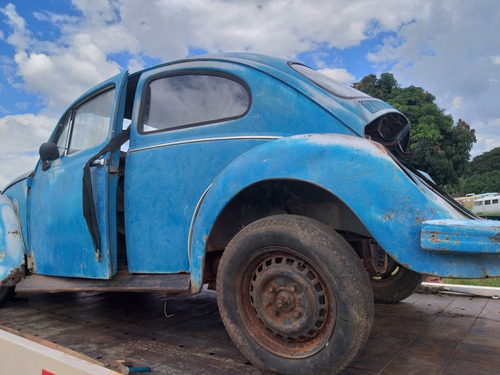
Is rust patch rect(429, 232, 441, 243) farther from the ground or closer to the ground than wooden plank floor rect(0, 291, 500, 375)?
farther from the ground

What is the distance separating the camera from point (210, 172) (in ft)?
8.16

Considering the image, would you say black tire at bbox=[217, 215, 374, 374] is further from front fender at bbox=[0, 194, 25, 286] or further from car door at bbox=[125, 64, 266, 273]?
front fender at bbox=[0, 194, 25, 286]

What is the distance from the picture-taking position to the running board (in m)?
2.45

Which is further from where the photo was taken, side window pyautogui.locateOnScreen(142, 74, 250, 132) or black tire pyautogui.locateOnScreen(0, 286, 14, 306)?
black tire pyautogui.locateOnScreen(0, 286, 14, 306)

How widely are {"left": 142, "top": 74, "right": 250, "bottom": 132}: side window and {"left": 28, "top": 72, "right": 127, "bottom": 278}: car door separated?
0.32 meters

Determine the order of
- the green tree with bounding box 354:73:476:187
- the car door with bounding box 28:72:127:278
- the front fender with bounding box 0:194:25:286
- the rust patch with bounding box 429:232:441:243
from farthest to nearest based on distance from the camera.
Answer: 1. the green tree with bounding box 354:73:476:187
2. the front fender with bounding box 0:194:25:286
3. the car door with bounding box 28:72:127:278
4. the rust patch with bounding box 429:232:441:243

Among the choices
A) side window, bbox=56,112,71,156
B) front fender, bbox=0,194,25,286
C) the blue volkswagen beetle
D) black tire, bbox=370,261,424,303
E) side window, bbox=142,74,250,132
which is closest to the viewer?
the blue volkswagen beetle

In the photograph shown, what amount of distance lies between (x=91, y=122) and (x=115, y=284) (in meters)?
1.47

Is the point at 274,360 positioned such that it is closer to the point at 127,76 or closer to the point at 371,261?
the point at 371,261

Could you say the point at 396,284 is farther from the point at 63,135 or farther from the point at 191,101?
the point at 63,135

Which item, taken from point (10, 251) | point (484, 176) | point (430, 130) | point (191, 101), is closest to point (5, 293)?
point (10, 251)

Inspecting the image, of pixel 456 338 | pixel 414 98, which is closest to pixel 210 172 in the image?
pixel 456 338

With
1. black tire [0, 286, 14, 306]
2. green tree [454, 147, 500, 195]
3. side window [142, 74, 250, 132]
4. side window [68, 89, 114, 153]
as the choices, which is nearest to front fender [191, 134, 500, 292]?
side window [142, 74, 250, 132]

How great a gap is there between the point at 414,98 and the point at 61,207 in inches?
474
